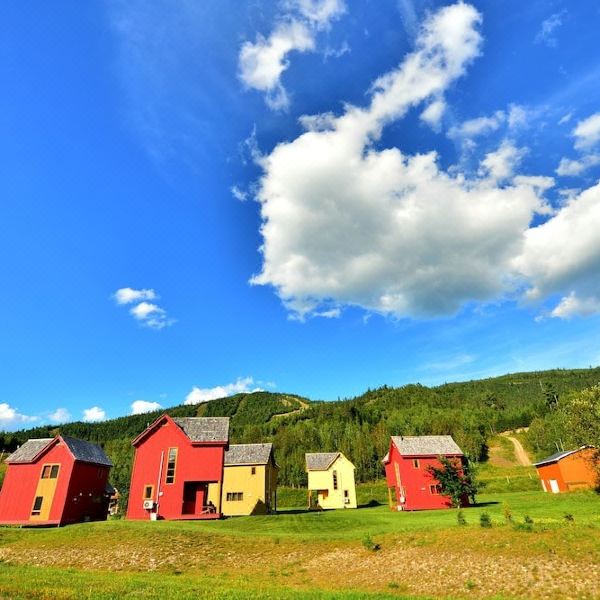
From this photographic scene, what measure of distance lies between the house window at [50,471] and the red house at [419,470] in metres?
39.1

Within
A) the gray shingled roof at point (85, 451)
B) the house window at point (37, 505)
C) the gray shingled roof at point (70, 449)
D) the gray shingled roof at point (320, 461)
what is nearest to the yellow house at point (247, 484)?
the gray shingled roof at point (320, 461)

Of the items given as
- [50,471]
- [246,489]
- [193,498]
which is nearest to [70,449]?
[50,471]

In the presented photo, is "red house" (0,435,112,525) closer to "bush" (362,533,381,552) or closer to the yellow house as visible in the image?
the yellow house

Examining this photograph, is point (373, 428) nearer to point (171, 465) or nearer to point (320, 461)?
point (320, 461)

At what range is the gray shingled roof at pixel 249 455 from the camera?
58.6 metres

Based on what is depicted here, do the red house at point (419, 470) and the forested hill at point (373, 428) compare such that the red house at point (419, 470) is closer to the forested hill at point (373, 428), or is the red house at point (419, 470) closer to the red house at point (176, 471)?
the red house at point (176, 471)

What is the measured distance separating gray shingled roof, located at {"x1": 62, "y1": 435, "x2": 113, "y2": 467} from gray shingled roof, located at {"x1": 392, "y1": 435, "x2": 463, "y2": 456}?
1428 inches

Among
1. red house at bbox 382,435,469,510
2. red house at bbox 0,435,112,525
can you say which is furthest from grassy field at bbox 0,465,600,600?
red house at bbox 382,435,469,510

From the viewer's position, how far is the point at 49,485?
42.8m

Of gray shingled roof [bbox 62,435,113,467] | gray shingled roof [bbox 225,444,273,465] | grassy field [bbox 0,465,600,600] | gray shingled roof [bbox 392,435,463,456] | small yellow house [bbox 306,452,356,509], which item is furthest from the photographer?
small yellow house [bbox 306,452,356,509]

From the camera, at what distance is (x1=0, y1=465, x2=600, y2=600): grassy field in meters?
18.3

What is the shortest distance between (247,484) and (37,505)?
→ 25.5 meters

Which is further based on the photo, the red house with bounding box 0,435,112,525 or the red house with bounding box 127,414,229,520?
the red house with bounding box 0,435,112,525

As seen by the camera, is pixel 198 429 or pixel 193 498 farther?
pixel 198 429
